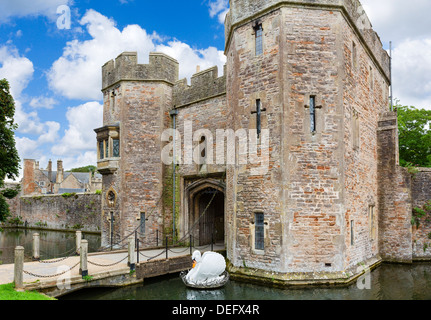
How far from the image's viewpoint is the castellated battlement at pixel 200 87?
49.8ft

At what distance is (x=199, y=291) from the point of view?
33.5 feet

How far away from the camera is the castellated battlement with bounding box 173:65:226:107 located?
1518 cm

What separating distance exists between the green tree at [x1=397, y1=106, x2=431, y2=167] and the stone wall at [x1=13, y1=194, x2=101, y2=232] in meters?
23.4

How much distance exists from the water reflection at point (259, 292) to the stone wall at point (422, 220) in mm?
3898

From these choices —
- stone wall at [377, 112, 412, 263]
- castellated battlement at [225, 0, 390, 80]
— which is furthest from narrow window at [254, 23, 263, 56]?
stone wall at [377, 112, 412, 263]

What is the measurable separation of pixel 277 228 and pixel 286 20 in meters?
6.44

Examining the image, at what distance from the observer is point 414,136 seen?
22.3m

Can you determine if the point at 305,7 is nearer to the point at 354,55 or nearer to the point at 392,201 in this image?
the point at 354,55

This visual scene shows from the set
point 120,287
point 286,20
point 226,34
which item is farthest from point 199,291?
point 226,34

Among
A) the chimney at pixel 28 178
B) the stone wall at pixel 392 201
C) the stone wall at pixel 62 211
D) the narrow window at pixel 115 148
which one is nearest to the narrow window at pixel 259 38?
the stone wall at pixel 392 201

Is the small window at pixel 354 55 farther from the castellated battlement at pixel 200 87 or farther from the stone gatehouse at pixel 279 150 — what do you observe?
the castellated battlement at pixel 200 87

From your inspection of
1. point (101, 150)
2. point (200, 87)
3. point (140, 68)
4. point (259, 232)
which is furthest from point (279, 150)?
point (101, 150)

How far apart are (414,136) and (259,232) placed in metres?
16.5

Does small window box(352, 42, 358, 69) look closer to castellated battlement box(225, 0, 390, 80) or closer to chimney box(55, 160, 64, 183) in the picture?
castellated battlement box(225, 0, 390, 80)
